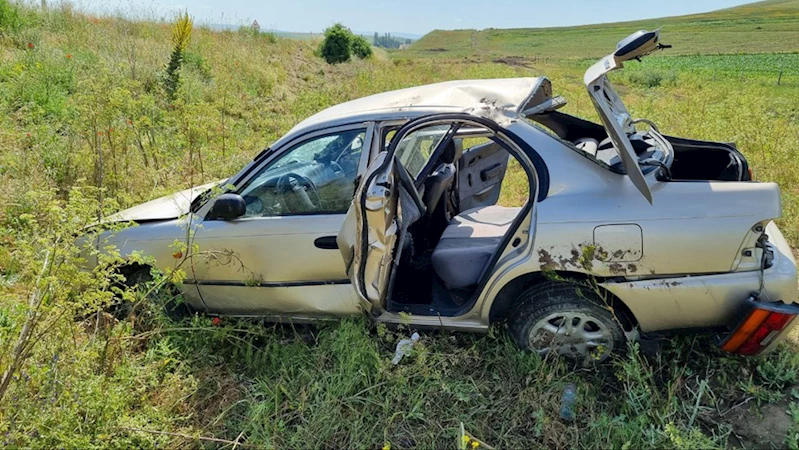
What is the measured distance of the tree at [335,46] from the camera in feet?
66.9

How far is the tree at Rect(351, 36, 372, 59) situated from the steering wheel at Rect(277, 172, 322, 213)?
21132mm

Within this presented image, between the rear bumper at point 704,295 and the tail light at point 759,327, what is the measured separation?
0.06 m

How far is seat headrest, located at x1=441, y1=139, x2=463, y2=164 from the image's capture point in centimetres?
361

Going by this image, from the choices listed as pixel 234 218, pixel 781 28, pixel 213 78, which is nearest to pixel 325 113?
pixel 234 218

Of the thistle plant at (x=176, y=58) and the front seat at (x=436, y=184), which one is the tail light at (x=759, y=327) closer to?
the front seat at (x=436, y=184)

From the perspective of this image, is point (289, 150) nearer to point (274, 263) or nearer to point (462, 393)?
point (274, 263)

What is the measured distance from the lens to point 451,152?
364 centimetres

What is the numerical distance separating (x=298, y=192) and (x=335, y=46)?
19.0 meters

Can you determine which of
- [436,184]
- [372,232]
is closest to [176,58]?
[436,184]

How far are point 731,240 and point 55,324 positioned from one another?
326 centimetres

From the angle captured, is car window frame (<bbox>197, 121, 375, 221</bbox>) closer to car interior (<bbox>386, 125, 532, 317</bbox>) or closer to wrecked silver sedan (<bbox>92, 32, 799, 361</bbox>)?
wrecked silver sedan (<bbox>92, 32, 799, 361</bbox>)

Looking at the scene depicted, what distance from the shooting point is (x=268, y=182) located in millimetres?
3133

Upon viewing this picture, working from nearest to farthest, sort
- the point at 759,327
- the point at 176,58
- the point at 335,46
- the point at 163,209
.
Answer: the point at 759,327 → the point at 163,209 → the point at 176,58 → the point at 335,46

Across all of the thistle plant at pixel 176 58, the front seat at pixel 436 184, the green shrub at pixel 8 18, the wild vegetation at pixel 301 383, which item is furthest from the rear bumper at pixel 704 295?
the green shrub at pixel 8 18
